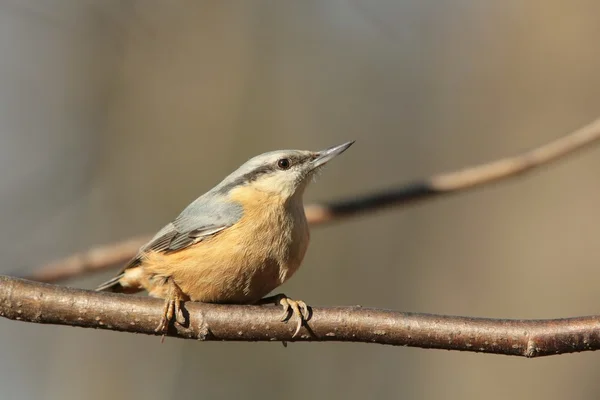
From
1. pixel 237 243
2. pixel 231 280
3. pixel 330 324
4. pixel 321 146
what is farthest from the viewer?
pixel 321 146

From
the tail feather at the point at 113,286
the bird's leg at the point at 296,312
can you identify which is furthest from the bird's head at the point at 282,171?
the bird's leg at the point at 296,312

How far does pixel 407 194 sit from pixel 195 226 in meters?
1.14

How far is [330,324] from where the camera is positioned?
2951 mm

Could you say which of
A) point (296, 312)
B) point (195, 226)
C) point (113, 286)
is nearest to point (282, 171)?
point (195, 226)

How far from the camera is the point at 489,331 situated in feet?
→ 9.25

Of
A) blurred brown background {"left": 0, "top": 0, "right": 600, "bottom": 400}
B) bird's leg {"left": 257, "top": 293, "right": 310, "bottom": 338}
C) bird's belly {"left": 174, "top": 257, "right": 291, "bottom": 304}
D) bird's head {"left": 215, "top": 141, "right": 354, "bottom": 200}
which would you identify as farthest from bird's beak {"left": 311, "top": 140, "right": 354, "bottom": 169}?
blurred brown background {"left": 0, "top": 0, "right": 600, "bottom": 400}

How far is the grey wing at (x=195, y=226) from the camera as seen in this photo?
382 centimetres

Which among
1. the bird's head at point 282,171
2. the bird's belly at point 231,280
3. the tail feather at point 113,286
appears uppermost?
the bird's head at point 282,171

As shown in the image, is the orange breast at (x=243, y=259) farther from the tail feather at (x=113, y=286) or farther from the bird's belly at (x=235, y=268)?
the tail feather at (x=113, y=286)

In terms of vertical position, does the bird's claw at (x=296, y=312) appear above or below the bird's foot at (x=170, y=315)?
above

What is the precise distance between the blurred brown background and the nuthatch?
2.86m

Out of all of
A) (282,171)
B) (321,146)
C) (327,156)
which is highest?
(327,156)

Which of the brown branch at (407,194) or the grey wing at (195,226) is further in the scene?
the grey wing at (195,226)

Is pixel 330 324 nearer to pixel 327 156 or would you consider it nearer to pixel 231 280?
pixel 231 280
